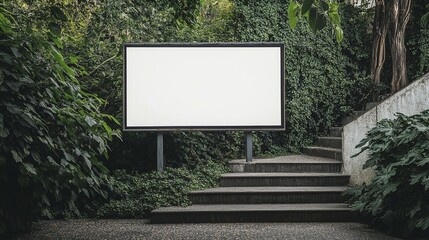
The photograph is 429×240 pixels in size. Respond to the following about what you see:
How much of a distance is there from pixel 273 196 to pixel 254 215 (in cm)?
80

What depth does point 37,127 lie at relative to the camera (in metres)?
5.14

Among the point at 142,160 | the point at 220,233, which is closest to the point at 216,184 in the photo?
the point at 142,160

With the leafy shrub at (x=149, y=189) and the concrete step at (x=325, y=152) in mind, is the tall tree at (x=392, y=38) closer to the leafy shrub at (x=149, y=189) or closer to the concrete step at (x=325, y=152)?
the concrete step at (x=325, y=152)

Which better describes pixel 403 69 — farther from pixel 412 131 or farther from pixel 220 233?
pixel 220 233

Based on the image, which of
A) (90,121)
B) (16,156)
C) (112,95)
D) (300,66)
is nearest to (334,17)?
(90,121)

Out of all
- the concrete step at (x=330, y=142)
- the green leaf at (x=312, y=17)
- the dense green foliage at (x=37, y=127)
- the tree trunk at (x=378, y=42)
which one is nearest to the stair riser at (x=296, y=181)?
the concrete step at (x=330, y=142)

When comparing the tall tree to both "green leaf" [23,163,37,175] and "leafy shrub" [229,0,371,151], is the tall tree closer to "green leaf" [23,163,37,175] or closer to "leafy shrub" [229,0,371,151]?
"leafy shrub" [229,0,371,151]

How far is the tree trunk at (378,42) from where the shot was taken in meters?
12.1

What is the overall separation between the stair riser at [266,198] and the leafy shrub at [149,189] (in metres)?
0.31

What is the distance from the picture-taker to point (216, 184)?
8.82 meters

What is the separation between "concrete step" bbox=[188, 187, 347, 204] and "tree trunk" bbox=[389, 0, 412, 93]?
477 centimetres

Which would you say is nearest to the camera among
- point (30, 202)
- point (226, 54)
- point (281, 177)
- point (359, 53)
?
point (30, 202)

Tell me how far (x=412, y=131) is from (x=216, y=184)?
347 cm

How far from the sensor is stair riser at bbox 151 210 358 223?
7332 millimetres
